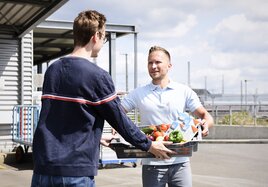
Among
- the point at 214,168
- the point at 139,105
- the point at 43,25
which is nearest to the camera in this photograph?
the point at 139,105

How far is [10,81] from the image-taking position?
1405 cm

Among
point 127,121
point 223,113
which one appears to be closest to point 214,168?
point 127,121

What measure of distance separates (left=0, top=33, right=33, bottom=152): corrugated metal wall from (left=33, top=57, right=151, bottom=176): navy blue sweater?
1145 centimetres

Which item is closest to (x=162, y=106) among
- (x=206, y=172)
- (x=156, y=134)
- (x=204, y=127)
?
(x=204, y=127)

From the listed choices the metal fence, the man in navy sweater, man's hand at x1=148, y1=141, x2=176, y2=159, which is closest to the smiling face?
man's hand at x1=148, y1=141, x2=176, y2=159

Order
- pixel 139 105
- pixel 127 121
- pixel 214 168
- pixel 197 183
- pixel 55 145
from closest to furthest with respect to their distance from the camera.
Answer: pixel 55 145 → pixel 127 121 → pixel 139 105 → pixel 197 183 → pixel 214 168

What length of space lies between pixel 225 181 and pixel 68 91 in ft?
24.7

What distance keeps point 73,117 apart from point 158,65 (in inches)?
64.3

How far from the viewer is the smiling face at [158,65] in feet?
13.4

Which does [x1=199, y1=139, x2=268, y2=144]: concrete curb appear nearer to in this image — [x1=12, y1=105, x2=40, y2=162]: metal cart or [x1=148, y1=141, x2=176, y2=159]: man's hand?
[x1=12, y1=105, x2=40, y2=162]: metal cart

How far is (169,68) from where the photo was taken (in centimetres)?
423

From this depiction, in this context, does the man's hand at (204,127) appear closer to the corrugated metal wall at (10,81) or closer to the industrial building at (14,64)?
the industrial building at (14,64)

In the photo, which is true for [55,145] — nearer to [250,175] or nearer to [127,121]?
[127,121]

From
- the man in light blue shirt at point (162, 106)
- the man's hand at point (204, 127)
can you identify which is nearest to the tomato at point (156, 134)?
the man's hand at point (204, 127)
